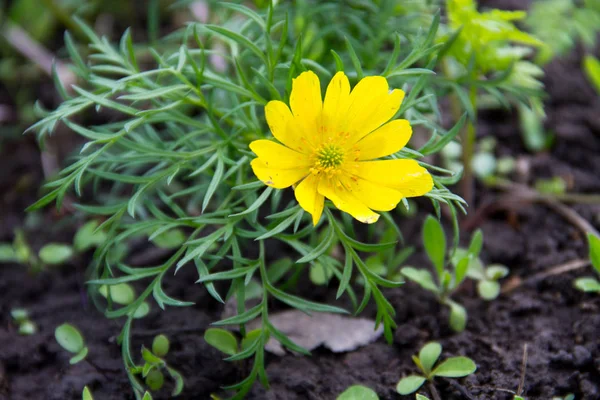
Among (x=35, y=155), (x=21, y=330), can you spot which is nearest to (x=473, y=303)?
(x=21, y=330)

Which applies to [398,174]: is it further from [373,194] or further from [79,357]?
[79,357]

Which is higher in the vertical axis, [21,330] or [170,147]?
[170,147]

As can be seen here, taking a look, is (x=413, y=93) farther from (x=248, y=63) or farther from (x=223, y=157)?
(x=248, y=63)

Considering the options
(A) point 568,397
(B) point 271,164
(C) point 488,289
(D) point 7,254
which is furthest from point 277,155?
(D) point 7,254

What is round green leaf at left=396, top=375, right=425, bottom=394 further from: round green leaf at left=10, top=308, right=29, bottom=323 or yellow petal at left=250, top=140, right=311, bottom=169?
round green leaf at left=10, top=308, right=29, bottom=323

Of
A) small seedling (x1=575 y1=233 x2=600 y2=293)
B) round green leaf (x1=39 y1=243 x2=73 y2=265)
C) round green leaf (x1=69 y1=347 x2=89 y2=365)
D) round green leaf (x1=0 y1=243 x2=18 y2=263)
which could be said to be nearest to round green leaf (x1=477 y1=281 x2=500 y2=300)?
small seedling (x1=575 y1=233 x2=600 y2=293)
